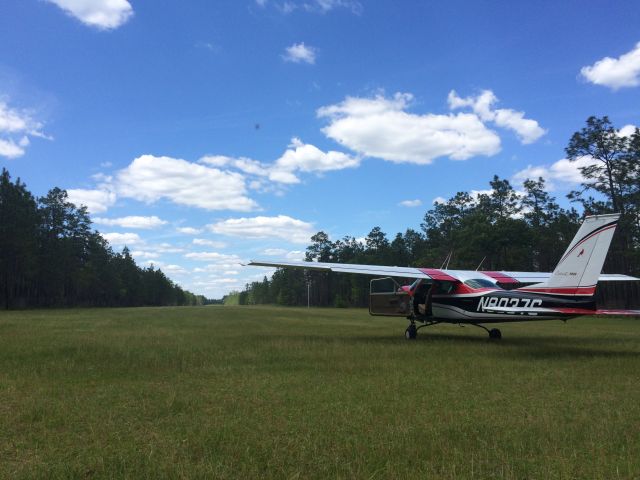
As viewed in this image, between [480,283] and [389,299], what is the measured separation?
3532mm

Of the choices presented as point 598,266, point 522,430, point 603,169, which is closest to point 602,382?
point 522,430

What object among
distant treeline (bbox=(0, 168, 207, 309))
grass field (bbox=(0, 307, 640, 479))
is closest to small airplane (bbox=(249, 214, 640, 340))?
grass field (bbox=(0, 307, 640, 479))

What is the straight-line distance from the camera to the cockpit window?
14359mm

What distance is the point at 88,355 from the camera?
423 inches

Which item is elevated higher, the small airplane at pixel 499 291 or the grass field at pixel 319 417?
the small airplane at pixel 499 291

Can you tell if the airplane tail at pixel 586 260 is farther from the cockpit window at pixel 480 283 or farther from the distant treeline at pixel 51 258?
the distant treeline at pixel 51 258

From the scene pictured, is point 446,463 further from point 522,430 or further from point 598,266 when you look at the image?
point 598,266

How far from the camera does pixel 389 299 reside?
55.6ft

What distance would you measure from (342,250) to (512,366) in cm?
10111

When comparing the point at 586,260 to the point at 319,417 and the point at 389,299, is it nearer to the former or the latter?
the point at 389,299

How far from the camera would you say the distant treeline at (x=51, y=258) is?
52188 millimetres

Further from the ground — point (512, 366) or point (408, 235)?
point (408, 235)

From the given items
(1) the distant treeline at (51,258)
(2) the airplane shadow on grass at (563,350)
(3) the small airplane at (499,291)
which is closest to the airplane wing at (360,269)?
(3) the small airplane at (499,291)

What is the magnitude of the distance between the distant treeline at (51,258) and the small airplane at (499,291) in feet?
161
